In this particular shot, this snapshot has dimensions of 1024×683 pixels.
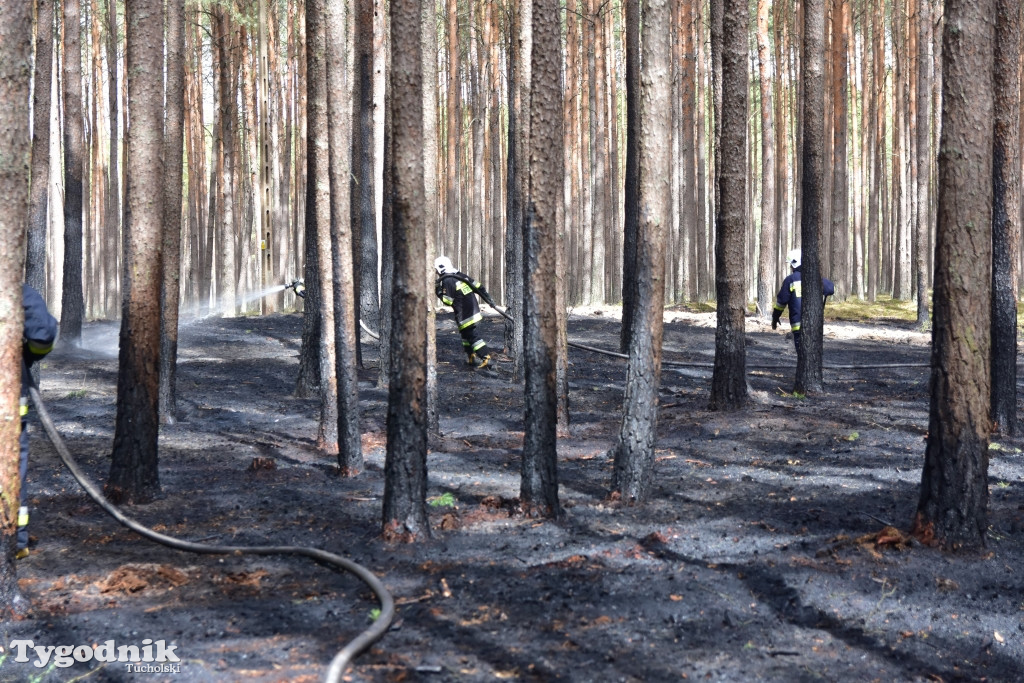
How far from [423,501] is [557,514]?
1.16 m

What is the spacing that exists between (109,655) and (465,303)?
11570 millimetres

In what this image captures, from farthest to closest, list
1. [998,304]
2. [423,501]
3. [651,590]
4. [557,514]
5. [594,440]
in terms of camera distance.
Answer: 1. [594,440]
2. [998,304]
3. [557,514]
4. [423,501]
5. [651,590]

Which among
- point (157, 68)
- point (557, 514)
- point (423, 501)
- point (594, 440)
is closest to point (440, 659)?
point (423, 501)

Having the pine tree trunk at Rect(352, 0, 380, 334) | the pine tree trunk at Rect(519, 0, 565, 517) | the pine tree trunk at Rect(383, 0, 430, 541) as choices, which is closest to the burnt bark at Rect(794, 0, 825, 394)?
the pine tree trunk at Rect(352, 0, 380, 334)

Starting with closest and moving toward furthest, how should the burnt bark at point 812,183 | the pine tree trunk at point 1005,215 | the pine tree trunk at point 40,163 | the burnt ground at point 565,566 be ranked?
the burnt ground at point 565,566
the pine tree trunk at point 1005,215
the burnt bark at point 812,183
the pine tree trunk at point 40,163

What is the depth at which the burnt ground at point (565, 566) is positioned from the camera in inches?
189

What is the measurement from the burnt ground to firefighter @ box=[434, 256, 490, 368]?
3997mm

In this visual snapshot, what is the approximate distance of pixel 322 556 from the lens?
622 centimetres

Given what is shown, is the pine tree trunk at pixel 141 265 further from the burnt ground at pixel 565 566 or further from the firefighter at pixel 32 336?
the firefighter at pixel 32 336

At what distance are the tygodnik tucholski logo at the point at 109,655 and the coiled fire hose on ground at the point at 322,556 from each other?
2.61ft

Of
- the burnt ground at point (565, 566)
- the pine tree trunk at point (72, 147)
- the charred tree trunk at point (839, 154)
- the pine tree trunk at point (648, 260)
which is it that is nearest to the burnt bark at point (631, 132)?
the burnt ground at point (565, 566)

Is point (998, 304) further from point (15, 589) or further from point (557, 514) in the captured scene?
point (15, 589)

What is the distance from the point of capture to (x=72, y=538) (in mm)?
7016

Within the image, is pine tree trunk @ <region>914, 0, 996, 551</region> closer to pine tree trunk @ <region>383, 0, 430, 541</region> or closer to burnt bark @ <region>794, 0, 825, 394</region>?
pine tree trunk @ <region>383, 0, 430, 541</region>
